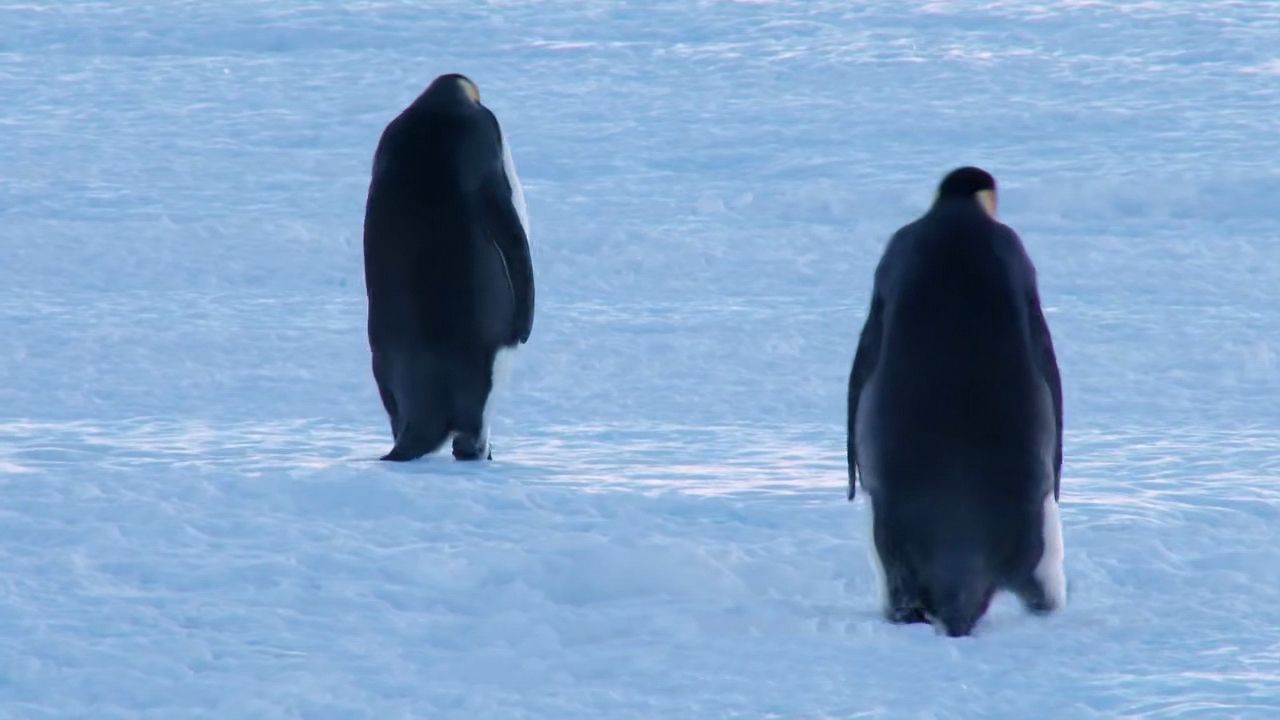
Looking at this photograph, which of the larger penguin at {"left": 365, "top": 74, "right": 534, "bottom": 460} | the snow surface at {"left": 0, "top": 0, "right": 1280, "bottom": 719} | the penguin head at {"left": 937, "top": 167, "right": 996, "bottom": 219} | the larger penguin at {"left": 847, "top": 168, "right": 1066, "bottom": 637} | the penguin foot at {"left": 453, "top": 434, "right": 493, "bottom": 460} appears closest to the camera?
the snow surface at {"left": 0, "top": 0, "right": 1280, "bottom": 719}

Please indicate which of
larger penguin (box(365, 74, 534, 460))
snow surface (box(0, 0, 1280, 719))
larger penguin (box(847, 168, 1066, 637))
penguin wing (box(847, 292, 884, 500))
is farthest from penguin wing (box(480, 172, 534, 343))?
larger penguin (box(847, 168, 1066, 637))

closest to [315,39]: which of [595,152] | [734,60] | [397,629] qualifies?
[734,60]

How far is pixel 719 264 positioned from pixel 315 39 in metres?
7.51

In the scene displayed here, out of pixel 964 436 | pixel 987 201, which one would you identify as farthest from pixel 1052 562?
pixel 987 201

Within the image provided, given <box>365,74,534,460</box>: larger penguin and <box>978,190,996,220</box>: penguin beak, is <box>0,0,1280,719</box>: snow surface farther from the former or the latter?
<box>978,190,996,220</box>: penguin beak

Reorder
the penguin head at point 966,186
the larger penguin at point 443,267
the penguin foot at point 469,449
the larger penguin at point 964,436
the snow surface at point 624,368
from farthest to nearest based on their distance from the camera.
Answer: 1. the penguin foot at point 469,449
2. the larger penguin at point 443,267
3. the penguin head at point 966,186
4. the larger penguin at point 964,436
5. the snow surface at point 624,368

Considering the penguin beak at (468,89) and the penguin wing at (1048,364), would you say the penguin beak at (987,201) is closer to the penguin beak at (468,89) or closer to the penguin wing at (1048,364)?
the penguin wing at (1048,364)

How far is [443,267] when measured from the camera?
4.58m

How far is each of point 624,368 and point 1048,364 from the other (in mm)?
3044

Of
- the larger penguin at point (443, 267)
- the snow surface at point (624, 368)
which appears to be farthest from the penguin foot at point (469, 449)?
the snow surface at point (624, 368)

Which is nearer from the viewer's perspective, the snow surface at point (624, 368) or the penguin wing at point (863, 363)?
the snow surface at point (624, 368)

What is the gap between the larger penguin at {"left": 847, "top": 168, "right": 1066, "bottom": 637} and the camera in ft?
10.7

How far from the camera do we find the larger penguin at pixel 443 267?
457cm

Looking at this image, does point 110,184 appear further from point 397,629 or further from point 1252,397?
point 397,629
